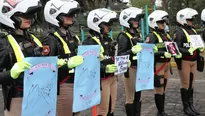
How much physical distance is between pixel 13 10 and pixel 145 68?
8.53 feet

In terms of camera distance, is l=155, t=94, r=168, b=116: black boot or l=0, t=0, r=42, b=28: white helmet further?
l=155, t=94, r=168, b=116: black boot

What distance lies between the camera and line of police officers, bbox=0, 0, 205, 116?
3.06 m

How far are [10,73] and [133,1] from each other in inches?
1964

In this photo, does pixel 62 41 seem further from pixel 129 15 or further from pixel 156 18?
pixel 156 18

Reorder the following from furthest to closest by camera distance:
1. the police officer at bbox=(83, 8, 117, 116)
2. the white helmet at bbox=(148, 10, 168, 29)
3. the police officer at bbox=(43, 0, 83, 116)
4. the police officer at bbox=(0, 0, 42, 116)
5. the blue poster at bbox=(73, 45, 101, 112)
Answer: the white helmet at bbox=(148, 10, 168, 29)
the police officer at bbox=(83, 8, 117, 116)
the police officer at bbox=(43, 0, 83, 116)
the blue poster at bbox=(73, 45, 101, 112)
the police officer at bbox=(0, 0, 42, 116)

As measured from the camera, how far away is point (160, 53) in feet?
17.9

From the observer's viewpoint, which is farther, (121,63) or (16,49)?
(121,63)

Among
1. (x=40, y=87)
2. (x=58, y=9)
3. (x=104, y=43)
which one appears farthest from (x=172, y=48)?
(x=40, y=87)

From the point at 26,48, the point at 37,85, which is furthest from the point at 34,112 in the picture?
the point at 26,48

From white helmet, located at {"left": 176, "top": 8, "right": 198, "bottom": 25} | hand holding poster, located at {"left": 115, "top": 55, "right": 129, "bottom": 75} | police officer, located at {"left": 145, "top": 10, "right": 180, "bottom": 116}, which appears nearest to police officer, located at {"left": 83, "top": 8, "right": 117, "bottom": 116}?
hand holding poster, located at {"left": 115, "top": 55, "right": 129, "bottom": 75}

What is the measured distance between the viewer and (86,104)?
12.0 feet

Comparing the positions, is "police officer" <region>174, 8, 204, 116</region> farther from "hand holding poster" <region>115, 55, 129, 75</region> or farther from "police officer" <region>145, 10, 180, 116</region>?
"hand holding poster" <region>115, 55, 129, 75</region>

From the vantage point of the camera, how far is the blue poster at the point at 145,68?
4.96m

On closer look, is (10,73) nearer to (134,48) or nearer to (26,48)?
(26,48)
